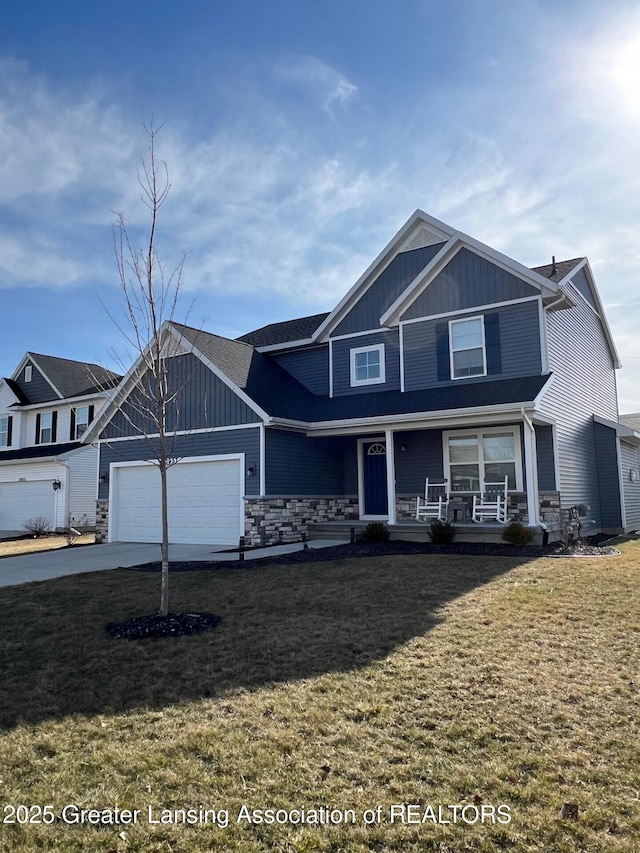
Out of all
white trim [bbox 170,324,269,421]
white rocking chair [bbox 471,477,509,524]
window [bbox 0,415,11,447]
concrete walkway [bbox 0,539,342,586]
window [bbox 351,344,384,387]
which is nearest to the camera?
concrete walkway [bbox 0,539,342,586]

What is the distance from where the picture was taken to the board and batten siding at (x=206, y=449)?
48.0ft

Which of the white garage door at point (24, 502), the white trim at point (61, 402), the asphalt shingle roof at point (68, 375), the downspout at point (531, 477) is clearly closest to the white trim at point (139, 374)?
the downspout at point (531, 477)

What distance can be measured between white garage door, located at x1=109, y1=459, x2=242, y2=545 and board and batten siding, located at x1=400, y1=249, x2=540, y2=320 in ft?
22.0

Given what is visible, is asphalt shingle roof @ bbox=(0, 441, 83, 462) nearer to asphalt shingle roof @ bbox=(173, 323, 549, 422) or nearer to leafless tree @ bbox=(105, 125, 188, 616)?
asphalt shingle roof @ bbox=(173, 323, 549, 422)

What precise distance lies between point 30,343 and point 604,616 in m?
26.3

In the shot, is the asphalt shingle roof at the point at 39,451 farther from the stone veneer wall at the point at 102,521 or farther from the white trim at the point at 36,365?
the stone veneer wall at the point at 102,521

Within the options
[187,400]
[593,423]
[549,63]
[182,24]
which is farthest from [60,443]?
[549,63]

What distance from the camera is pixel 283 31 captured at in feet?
32.1

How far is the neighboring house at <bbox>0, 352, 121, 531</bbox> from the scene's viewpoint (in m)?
23.1

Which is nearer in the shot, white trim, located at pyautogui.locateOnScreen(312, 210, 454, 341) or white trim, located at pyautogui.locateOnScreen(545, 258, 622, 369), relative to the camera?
white trim, located at pyautogui.locateOnScreen(545, 258, 622, 369)

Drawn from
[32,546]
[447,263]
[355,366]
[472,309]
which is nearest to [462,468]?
[472,309]

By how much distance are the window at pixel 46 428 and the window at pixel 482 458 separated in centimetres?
1940

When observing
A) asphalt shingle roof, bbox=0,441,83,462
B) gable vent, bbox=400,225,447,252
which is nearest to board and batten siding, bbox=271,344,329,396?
gable vent, bbox=400,225,447,252

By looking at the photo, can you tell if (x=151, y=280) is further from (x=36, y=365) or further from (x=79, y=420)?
(x=36, y=365)
